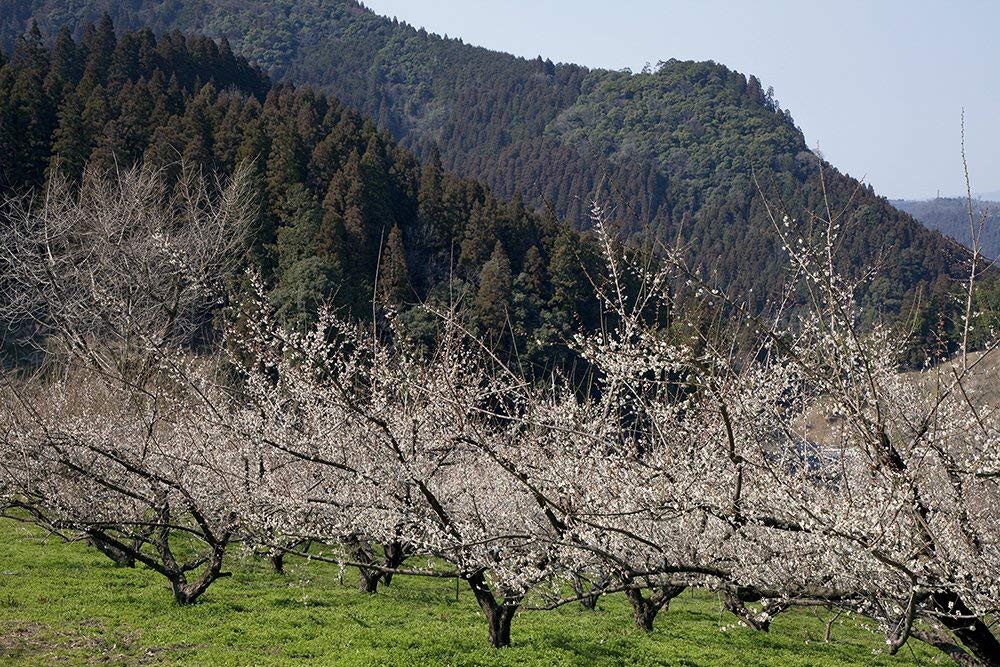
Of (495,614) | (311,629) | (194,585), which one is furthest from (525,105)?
(495,614)

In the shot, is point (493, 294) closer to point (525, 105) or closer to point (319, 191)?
point (319, 191)

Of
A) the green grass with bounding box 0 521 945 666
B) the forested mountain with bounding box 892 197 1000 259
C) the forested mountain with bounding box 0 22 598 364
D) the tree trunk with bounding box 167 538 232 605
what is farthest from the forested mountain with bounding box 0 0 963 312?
the tree trunk with bounding box 167 538 232 605

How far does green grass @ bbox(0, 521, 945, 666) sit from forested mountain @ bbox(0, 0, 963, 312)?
59.8 meters

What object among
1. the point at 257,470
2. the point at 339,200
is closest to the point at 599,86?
the point at 339,200

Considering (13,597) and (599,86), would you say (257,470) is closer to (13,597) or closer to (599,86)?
(13,597)

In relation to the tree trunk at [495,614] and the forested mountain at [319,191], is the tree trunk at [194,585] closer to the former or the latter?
the tree trunk at [495,614]

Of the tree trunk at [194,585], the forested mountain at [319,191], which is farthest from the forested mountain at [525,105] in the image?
the tree trunk at [194,585]

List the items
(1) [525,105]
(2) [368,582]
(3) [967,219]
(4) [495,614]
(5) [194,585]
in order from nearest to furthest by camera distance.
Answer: (3) [967,219] → (4) [495,614] → (5) [194,585] → (2) [368,582] → (1) [525,105]

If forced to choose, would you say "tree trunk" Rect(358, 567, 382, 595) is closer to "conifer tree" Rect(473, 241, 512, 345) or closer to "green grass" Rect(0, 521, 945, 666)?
"green grass" Rect(0, 521, 945, 666)

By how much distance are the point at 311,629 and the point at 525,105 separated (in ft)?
436

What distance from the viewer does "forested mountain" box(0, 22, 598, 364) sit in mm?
28609

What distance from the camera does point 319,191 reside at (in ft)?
112

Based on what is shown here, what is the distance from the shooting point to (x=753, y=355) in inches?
233

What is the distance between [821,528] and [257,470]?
677cm
